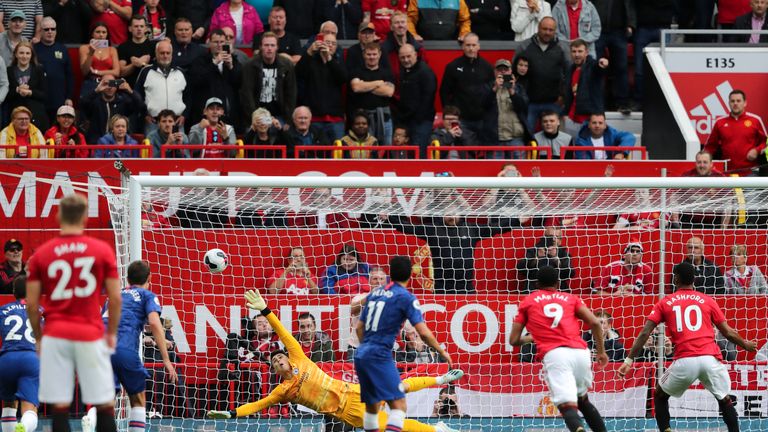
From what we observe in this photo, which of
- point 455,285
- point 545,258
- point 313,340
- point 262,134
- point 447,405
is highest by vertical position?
point 262,134

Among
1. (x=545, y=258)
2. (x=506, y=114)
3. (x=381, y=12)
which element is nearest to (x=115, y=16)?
(x=381, y=12)

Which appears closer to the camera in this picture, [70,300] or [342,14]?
[70,300]

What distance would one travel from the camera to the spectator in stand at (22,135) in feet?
50.1

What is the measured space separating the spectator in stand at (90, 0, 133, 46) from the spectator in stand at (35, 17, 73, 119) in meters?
0.86

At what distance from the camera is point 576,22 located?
58.2ft

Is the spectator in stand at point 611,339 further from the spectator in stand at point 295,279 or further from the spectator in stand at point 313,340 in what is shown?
the spectator in stand at point 295,279

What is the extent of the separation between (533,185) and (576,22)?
5.69 m

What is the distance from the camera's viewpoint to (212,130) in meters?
15.7

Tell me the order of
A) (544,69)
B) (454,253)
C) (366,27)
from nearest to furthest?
(454,253) < (366,27) < (544,69)

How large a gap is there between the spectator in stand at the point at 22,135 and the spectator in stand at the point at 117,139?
0.62 m

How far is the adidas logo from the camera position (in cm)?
1742

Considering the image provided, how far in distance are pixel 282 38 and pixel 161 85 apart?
1731 mm

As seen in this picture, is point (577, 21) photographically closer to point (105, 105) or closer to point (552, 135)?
point (552, 135)

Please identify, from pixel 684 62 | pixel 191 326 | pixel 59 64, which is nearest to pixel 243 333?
pixel 191 326
